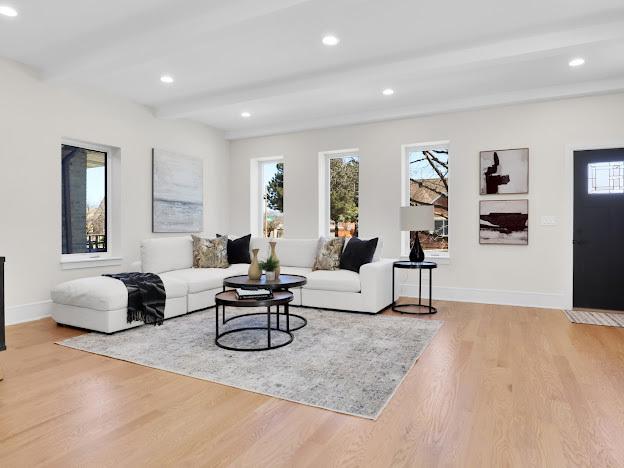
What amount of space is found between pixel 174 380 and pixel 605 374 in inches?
112

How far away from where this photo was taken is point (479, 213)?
17.6ft

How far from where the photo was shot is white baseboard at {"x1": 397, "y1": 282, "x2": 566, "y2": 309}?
5031 millimetres

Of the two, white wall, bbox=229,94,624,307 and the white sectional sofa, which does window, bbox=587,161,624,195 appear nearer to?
white wall, bbox=229,94,624,307

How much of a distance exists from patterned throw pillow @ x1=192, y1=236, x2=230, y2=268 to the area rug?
4.06 meters

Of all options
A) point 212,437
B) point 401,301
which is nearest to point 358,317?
point 401,301

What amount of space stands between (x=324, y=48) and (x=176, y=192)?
324 centimetres

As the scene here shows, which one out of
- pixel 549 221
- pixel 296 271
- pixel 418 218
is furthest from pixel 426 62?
pixel 296 271

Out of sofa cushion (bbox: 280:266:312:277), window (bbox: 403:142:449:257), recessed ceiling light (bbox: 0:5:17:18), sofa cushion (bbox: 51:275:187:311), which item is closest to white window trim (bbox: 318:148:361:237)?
window (bbox: 403:142:449:257)

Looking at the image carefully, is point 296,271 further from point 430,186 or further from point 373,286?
point 430,186

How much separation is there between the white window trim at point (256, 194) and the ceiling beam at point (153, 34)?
10.6 ft

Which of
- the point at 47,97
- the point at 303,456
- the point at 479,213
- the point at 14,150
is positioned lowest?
the point at 303,456

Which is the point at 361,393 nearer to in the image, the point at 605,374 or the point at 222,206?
the point at 605,374

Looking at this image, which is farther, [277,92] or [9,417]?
[277,92]

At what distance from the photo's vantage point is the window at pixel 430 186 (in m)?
5.75
